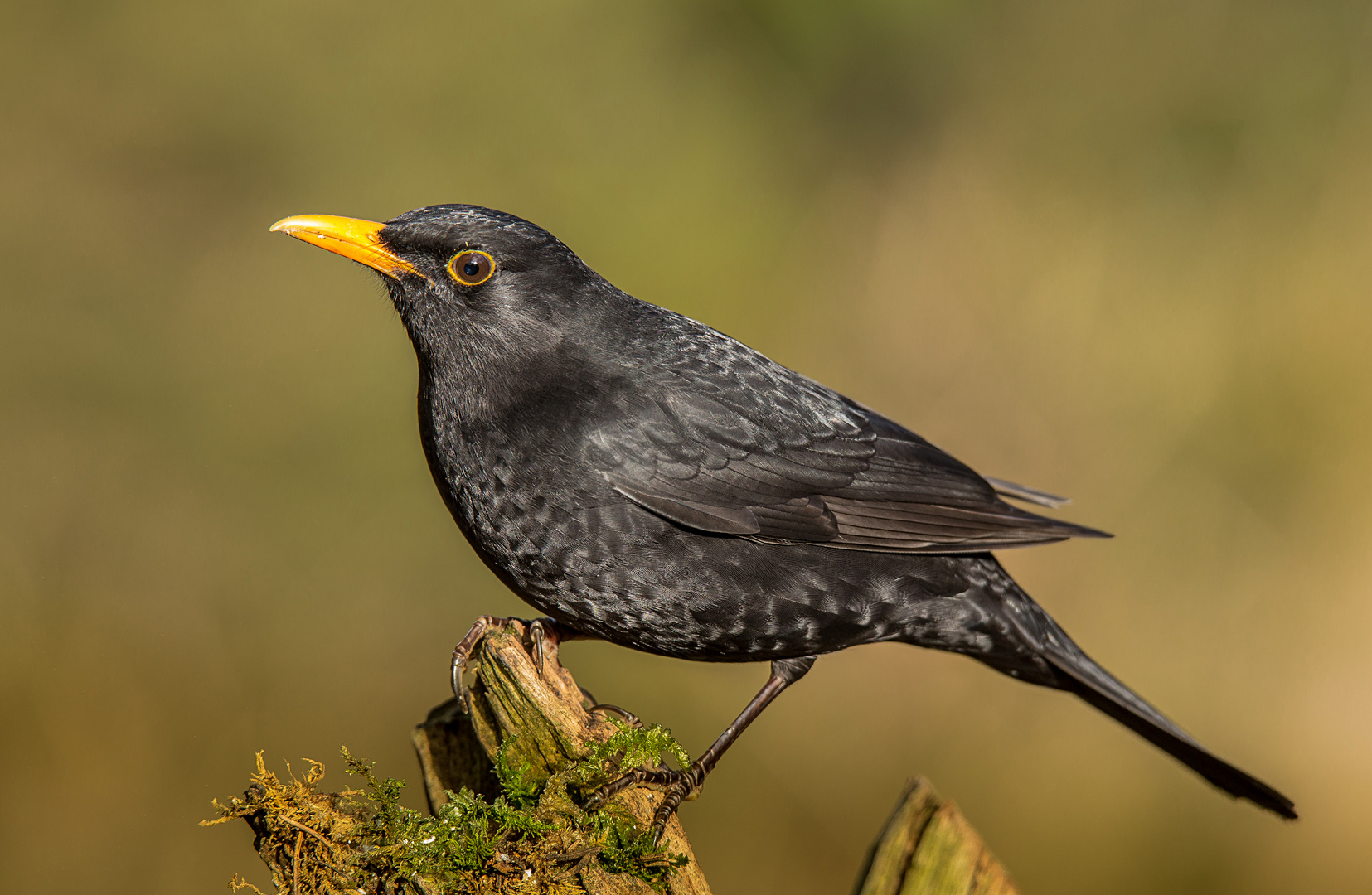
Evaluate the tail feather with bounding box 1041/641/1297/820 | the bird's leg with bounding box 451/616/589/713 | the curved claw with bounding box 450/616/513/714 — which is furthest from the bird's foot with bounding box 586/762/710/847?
the tail feather with bounding box 1041/641/1297/820

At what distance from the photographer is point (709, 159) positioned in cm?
693

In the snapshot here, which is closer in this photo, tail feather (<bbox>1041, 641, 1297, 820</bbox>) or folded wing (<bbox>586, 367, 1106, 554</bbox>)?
folded wing (<bbox>586, 367, 1106, 554</bbox>)

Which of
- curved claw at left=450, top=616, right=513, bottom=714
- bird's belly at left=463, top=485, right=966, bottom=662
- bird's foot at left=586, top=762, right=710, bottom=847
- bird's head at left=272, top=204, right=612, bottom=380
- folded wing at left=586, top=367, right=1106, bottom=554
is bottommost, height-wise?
bird's foot at left=586, top=762, right=710, bottom=847

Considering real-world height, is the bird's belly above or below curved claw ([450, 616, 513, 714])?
above

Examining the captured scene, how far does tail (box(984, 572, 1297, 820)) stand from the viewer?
13.6 ft

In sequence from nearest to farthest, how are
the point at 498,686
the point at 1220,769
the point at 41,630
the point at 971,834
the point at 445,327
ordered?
1. the point at 498,686
2. the point at 971,834
3. the point at 445,327
4. the point at 1220,769
5. the point at 41,630

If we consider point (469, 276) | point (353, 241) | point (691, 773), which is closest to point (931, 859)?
point (691, 773)

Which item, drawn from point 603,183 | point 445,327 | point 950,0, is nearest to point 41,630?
point 445,327

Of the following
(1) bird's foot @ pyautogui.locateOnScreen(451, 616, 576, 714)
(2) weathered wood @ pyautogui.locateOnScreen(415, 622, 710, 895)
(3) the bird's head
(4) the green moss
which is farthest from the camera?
(1) bird's foot @ pyautogui.locateOnScreen(451, 616, 576, 714)

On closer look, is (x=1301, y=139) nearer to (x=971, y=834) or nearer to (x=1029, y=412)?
(x=1029, y=412)

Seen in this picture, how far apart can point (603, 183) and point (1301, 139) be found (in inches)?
172

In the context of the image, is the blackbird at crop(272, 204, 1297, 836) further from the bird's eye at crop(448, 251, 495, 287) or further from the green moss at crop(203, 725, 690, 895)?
the green moss at crop(203, 725, 690, 895)

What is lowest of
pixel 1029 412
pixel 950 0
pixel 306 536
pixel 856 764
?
pixel 856 764

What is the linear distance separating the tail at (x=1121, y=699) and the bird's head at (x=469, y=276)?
2.15 m
